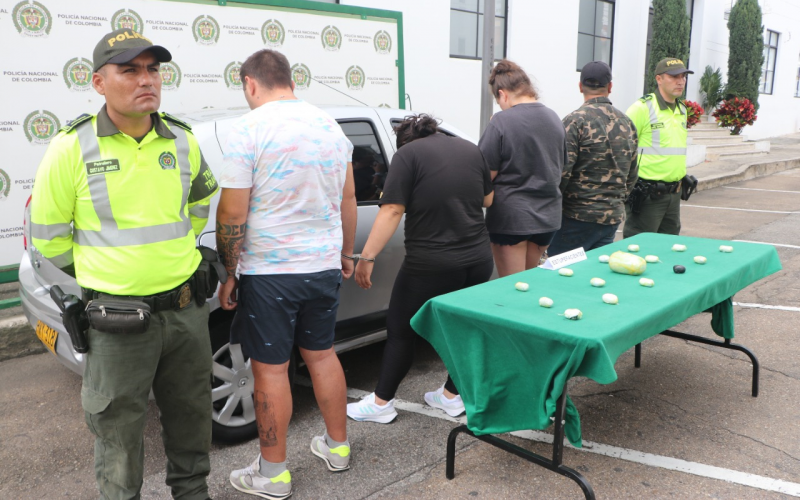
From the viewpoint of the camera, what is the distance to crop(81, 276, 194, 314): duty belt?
2.26 m

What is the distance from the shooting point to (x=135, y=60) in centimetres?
221

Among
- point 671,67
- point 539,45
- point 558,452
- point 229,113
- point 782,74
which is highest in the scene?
point 539,45

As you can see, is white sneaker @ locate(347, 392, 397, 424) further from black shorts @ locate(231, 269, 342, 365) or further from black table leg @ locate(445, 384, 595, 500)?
black shorts @ locate(231, 269, 342, 365)

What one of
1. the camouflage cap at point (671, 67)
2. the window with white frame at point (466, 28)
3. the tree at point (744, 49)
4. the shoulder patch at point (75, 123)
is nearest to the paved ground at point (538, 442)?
the shoulder patch at point (75, 123)

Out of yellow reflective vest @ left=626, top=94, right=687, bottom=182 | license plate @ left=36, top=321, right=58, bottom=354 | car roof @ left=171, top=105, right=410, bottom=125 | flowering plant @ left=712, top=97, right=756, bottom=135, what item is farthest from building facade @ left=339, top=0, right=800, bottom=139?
license plate @ left=36, top=321, right=58, bottom=354

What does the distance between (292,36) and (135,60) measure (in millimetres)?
3622

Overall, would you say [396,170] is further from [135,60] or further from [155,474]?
[155,474]

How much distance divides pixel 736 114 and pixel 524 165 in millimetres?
16386

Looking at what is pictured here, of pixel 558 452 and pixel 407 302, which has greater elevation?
pixel 407 302

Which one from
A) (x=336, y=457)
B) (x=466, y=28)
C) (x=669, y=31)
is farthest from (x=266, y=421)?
(x=669, y=31)

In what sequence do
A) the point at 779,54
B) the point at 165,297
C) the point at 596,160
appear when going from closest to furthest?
the point at 165,297 < the point at 596,160 < the point at 779,54

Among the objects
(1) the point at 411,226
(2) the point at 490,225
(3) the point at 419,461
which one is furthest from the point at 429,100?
(3) the point at 419,461

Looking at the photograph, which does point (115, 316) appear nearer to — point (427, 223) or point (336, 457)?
point (336, 457)

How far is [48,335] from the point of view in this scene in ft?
10.6
